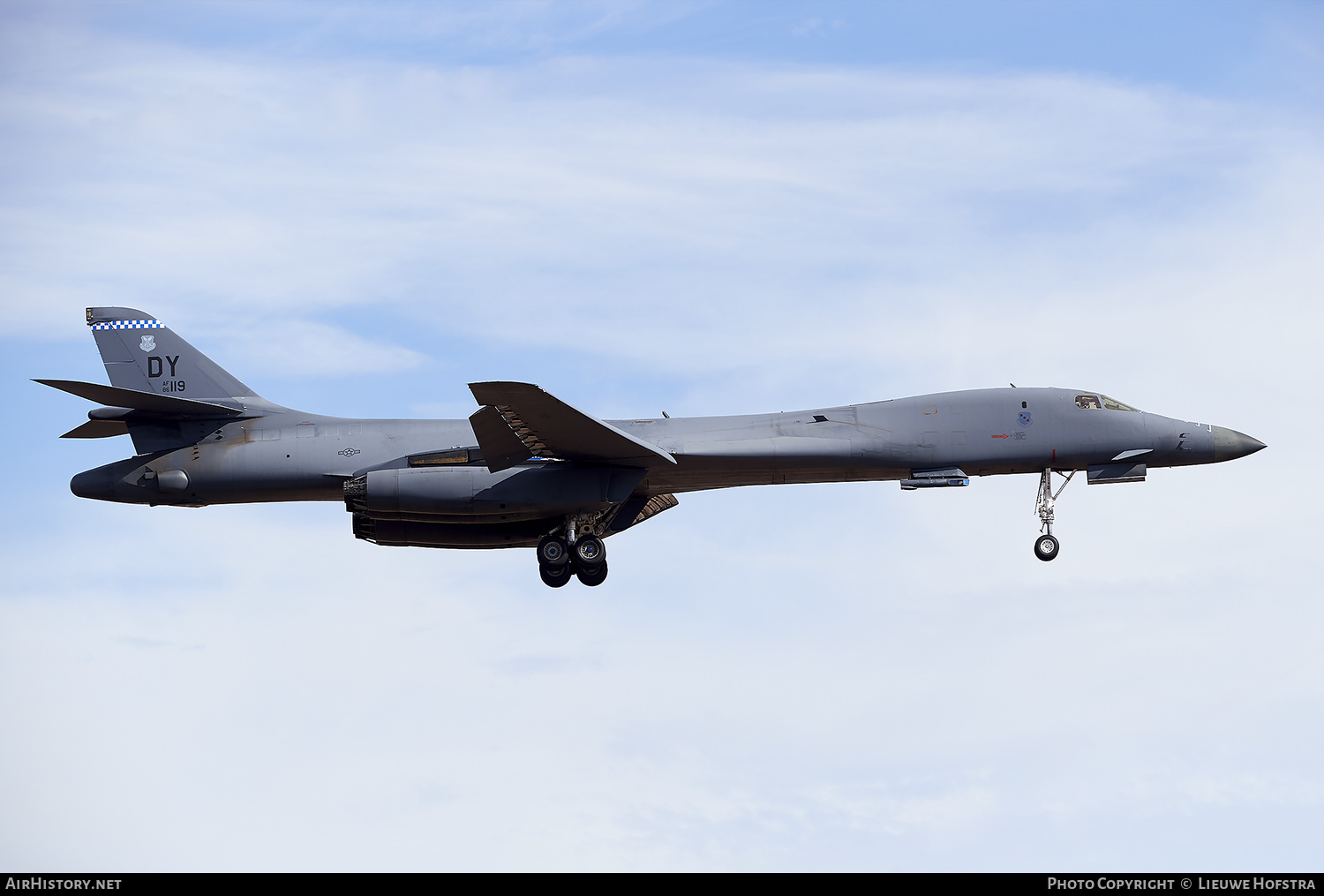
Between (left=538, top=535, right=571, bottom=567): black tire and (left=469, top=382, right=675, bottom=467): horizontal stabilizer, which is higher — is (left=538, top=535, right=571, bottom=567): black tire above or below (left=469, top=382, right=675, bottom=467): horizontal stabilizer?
below

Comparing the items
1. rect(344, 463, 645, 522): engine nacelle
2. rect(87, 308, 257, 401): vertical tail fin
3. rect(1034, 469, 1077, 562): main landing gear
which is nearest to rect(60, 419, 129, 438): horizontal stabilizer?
rect(87, 308, 257, 401): vertical tail fin

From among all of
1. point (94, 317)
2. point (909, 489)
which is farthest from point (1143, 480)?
point (94, 317)

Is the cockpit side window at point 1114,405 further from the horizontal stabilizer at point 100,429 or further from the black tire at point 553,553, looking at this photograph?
the horizontal stabilizer at point 100,429

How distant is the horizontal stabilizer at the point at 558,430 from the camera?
80.4ft

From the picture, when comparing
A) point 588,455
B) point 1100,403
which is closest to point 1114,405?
point 1100,403

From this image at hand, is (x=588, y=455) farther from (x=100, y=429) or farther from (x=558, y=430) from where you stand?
(x=100, y=429)

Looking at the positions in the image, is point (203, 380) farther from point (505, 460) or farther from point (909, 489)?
point (909, 489)

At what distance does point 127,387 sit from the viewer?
95.1ft

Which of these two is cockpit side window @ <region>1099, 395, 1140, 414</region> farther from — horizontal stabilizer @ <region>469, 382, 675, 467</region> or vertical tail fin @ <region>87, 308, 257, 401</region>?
vertical tail fin @ <region>87, 308, 257, 401</region>

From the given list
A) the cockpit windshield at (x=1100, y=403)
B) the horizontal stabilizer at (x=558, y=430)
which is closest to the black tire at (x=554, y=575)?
the horizontal stabilizer at (x=558, y=430)

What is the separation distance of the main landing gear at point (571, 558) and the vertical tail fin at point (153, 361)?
6878mm

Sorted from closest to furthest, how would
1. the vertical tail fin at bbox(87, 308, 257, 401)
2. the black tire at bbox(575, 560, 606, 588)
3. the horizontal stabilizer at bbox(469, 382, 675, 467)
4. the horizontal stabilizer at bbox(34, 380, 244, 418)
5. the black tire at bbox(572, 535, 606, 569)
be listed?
the horizontal stabilizer at bbox(469, 382, 675, 467)
the horizontal stabilizer at bbox(34, 380, 244, 418)
the black tire at bbox(572, 535, 606, 569)
the black tire at bbox(575, 560, 606, 588)
the vertical tail fin at bbox(87, 308, 257, 401)

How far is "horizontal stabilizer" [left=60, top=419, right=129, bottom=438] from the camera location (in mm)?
28000
